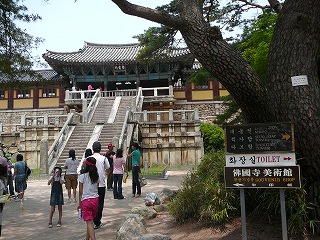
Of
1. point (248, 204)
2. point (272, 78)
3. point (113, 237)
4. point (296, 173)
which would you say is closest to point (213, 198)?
point (248, 204)

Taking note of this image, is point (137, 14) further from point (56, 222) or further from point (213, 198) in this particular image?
point (56, 222)

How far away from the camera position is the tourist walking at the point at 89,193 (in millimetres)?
4805

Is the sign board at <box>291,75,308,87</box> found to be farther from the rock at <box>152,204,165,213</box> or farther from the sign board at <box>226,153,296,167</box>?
the rock at <box>152,204,165,213</box>

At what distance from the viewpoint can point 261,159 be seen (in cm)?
455

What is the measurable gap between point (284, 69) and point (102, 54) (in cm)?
2712

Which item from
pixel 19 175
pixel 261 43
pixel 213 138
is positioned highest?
pixel 261 43

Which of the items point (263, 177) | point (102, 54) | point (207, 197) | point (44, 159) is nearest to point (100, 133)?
point (44, 159)

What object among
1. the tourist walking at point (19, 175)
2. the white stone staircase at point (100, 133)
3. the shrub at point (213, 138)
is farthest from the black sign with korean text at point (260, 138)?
the shrub at point (213, 138)

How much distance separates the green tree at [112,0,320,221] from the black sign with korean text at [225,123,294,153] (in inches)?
13.1

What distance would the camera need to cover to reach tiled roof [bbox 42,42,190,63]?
26.1m

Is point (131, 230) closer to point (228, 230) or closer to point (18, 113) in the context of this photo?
point (228, 230)

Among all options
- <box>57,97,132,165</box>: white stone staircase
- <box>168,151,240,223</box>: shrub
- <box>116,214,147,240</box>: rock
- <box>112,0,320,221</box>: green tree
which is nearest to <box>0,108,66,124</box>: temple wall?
<box>57,97,132,165</box>: white stone staircase

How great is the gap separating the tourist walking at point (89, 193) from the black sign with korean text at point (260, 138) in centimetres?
221

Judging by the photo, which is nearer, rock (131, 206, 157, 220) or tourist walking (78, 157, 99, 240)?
tourist walking (78, 157, 99, 240)
